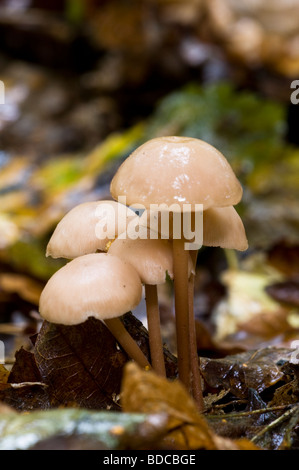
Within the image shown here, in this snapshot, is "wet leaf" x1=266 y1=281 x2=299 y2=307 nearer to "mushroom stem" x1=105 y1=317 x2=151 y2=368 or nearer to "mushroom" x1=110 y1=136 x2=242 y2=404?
"mushroom stem" x1=105 y1=317 x2=151 y2=368

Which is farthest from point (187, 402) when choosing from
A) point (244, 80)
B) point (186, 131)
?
point (244, 80)

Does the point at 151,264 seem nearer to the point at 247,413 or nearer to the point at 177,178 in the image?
the point at 177,178

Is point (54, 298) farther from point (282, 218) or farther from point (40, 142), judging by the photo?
point (40, 142)

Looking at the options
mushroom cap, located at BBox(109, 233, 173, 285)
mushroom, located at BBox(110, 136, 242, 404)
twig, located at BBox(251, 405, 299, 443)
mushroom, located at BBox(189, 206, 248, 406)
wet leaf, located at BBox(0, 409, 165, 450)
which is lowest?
twig, located at BBox(251, 405, 299, 443)

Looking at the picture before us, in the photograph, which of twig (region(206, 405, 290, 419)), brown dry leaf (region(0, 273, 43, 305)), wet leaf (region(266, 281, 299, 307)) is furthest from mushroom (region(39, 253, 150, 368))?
wet leaf (region(266, 281, 299, 307))

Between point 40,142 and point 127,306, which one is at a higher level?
point 40,142

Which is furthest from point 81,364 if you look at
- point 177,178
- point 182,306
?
point 177,178

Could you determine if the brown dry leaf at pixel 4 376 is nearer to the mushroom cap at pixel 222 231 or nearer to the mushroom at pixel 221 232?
the mushroom at pixel 221 232

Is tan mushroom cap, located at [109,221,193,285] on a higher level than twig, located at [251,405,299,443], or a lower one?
higher
